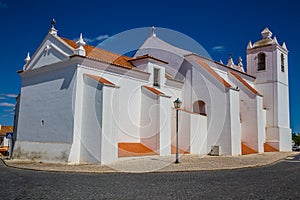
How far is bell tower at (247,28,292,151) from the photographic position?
29219mm

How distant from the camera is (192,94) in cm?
2406

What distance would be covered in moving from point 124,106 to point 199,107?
7.90 metres

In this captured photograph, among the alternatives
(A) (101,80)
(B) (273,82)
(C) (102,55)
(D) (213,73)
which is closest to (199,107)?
(D) (213,73)

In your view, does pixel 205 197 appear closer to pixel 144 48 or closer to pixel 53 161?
pixel 53 161

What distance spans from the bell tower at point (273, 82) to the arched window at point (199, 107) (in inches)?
361

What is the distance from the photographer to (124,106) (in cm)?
1889

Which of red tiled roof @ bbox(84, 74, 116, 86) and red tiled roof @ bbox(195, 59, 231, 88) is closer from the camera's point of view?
red tiled roof @ bbox(84, 74, 116, 86)

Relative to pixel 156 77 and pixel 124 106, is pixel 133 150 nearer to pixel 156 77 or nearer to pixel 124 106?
pixel 124 106

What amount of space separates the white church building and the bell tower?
1.93m

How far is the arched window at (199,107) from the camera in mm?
24031

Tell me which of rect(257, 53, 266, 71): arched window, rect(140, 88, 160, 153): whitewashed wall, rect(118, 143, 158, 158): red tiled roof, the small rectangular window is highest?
rect(257, 53, 266, 71): arched window

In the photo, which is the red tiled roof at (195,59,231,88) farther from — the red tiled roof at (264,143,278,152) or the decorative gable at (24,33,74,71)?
the decorative gable at (24,33,74,71)

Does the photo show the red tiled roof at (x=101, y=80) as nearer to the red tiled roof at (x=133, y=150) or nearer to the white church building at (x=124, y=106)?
the white church building at (x=124, y=106)

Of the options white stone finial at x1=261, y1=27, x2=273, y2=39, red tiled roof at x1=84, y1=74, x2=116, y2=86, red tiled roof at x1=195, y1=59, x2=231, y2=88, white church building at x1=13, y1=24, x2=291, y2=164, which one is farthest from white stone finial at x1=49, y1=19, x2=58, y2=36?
white stone finial at x1=261, y1=27, x2=273, y2=39
